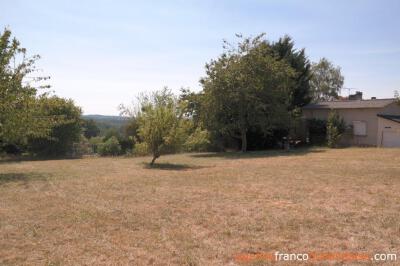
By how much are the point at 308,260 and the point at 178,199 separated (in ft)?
14.2

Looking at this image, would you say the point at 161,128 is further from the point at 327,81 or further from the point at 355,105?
the point at 327,81

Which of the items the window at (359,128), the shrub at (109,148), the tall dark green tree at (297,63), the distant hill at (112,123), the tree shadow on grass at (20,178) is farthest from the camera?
the distant hill at (112,123)

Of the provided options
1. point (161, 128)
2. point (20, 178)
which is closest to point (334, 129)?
point (161, 128)

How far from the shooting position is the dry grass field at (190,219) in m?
5.56

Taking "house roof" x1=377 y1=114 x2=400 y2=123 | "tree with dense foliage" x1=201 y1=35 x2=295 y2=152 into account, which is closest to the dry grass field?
"tree with dense foliage" x1=201 y1=35 x2=295 y2=152

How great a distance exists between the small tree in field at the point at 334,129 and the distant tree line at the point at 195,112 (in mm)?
2526

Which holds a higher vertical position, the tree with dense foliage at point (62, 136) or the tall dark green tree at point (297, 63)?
the tall dark green tree at point (297, 63)

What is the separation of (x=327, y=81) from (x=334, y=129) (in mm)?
32111

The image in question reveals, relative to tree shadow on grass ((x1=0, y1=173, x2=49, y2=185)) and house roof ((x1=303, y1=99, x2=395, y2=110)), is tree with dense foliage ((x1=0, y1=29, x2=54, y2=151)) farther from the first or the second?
house roof ((x1=303, y1=99, x2=395, y2=110))

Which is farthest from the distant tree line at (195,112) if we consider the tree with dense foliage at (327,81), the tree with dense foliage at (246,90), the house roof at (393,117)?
the tree with dense foliage at (327,81)

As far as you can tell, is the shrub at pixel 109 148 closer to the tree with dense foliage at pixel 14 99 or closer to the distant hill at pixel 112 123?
the distant hill at pixel 112 123

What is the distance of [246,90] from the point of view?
2614 cm

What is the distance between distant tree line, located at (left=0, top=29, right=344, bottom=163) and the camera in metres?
15.0

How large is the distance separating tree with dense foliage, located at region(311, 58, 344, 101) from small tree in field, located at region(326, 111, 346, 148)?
93.3 feet
